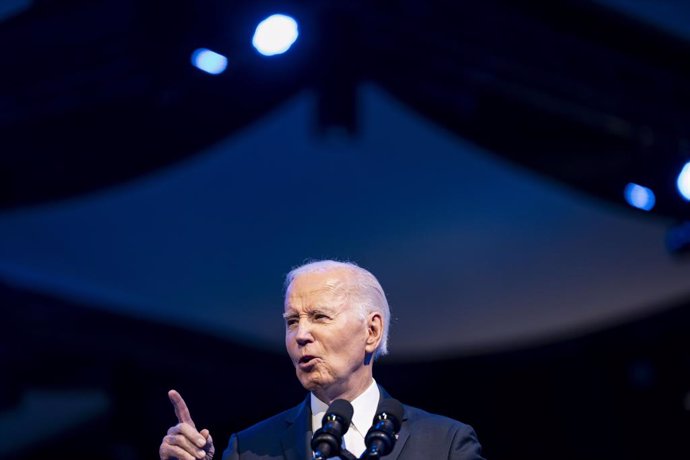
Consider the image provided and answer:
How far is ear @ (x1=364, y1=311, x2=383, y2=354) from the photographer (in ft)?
7.88

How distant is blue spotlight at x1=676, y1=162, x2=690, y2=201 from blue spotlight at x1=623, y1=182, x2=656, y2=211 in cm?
21

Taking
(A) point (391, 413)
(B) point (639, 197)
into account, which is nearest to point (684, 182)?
(B) point (639, 197)

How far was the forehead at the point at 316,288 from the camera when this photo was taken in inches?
91.7

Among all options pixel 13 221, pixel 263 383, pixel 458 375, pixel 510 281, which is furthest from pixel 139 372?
pixel 510 281

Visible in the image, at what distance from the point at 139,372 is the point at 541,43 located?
3.15m

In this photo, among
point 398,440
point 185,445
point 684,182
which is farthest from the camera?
point 684,182

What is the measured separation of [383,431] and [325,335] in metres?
0.44

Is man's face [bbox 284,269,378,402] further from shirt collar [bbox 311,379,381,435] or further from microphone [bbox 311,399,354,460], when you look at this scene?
microphone [bbox 311,399,354,460]

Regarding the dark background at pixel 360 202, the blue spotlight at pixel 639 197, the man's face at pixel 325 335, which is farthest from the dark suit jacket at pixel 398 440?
the blue spotlight at pixel 639 197

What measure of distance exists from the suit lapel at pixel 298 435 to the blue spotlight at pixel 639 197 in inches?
144

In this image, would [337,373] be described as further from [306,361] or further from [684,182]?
[684,182]

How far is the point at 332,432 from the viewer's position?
1872mm

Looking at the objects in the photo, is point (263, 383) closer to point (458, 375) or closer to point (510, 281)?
point (458, 375)

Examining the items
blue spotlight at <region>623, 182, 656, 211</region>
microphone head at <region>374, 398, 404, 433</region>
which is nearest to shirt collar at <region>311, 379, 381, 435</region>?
microphone head at <region>374, 398, 404, 433</region>
